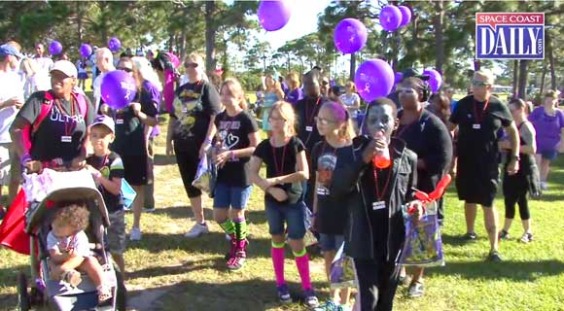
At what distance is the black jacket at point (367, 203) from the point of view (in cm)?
334

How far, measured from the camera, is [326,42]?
973 inches

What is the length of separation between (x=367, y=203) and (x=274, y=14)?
356 centimetres

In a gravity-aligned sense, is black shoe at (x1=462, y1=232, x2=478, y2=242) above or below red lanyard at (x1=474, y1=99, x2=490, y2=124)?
below

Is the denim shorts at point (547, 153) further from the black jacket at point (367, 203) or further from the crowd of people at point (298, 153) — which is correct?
the black jacket at point (367, 203)

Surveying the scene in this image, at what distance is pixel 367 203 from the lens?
3412mm

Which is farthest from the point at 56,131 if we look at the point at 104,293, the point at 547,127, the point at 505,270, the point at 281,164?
the point at 547,127

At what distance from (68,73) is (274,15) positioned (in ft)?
8.81

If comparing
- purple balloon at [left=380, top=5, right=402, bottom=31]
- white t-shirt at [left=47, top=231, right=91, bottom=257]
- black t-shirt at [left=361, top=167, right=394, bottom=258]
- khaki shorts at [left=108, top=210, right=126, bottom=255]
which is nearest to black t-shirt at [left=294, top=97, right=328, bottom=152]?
khaki shorts at [left=108, top=210, right=126, bottom=255]

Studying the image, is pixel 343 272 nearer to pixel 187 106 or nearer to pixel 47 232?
pixel 47 232

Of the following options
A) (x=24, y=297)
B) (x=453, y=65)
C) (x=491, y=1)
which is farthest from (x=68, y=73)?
(x=453, y=65)

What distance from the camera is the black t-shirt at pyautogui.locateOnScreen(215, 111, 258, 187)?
527 cm

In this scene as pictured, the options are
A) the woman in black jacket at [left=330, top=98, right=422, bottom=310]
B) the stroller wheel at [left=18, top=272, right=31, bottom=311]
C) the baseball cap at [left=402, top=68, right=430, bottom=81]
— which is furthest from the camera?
the baseball cap at [left=402, top=68, right=430, bottom=81]

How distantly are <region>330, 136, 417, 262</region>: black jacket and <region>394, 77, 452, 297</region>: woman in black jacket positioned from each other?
1.05 meters

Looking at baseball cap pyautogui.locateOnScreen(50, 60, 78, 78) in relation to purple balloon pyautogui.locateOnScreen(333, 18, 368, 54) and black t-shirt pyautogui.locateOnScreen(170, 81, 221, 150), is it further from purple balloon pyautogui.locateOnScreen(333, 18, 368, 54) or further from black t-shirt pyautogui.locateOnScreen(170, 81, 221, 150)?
purple balloon pyautogui.locateOnScreen(333, 18, 368, 54)
